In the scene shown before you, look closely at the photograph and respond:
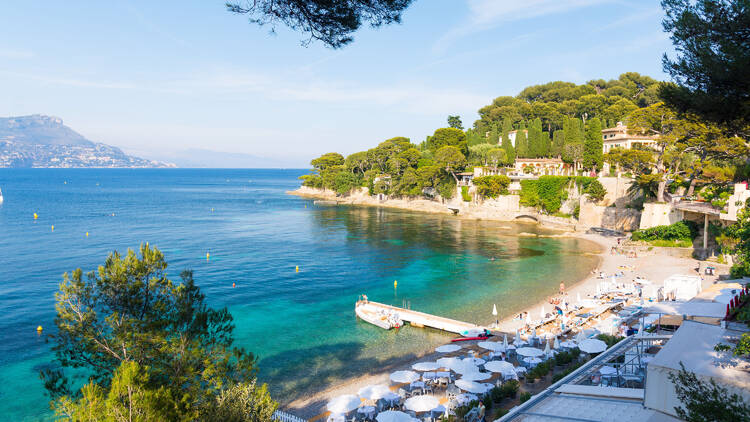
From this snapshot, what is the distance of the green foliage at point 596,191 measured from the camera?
45.2m

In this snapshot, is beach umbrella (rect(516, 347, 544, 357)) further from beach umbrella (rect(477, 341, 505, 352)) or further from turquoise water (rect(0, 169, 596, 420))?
turquoise water (rect(0, 169, 596, 420))

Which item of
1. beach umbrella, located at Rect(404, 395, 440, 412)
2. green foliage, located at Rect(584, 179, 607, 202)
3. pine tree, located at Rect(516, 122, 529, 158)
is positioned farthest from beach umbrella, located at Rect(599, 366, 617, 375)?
pine tree, located at Rect(516, 122, 529, 158)

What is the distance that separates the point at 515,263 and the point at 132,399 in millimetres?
31407

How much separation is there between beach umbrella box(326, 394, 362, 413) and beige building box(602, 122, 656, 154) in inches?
1850

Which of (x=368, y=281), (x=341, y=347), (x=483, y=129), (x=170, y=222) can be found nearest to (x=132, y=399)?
(x=341, y=347)

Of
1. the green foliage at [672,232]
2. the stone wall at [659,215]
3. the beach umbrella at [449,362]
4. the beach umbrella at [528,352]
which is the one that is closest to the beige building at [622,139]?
the stone wall at [659,215]

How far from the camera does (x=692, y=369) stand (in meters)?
6.72

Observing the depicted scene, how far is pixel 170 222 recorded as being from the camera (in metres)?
54.6

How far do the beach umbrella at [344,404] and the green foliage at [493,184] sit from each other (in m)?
48.2

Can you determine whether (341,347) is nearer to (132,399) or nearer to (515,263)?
(132,399)

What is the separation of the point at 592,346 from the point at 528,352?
2.19m

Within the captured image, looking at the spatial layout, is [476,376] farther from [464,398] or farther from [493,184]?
[493,184]

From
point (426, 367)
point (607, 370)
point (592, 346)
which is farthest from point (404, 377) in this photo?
point (592, 346)

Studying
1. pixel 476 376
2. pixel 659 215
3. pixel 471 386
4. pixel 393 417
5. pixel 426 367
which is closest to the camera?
pixel 393 417
